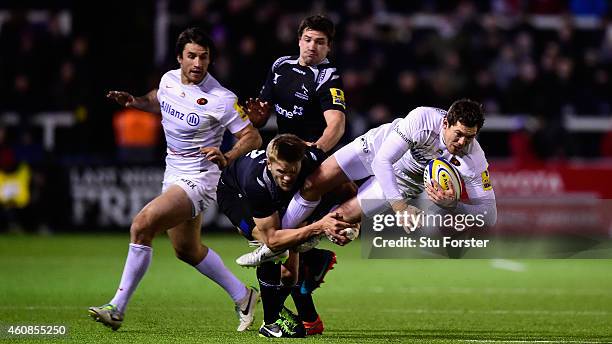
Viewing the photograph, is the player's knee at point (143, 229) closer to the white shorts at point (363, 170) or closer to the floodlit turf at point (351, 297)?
the floodlit turf at point (351, 297)

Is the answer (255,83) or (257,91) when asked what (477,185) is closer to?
(257,91)

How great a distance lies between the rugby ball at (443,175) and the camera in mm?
8820

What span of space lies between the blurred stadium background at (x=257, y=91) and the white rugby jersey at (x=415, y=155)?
20.8 feet

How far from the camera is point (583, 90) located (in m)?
20.5

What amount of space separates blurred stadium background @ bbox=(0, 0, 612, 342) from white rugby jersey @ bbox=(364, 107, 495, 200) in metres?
6.33

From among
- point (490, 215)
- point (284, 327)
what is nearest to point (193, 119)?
point (284, 327)

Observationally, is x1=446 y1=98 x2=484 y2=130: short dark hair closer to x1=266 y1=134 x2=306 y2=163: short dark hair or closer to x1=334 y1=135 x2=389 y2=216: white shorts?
x1=334 y1=135 x2=389 y2=216: white shorts

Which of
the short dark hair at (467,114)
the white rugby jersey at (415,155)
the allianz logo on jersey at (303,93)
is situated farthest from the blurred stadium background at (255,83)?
the short dark hair at (467,114)

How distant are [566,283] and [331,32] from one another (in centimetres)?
556

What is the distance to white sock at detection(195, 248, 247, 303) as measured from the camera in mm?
9852

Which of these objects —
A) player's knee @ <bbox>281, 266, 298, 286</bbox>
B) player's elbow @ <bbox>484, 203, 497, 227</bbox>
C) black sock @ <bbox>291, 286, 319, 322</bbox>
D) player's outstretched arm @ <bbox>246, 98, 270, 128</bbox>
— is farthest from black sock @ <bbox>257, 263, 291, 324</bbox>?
player's elbow @ <bbox>484, 203, 497, 227</bbox>

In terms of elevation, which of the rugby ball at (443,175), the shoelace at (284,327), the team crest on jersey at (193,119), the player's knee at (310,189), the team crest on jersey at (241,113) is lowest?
the shoelace at (284,327)

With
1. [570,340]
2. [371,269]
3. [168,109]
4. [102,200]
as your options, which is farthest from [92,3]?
[570,340]

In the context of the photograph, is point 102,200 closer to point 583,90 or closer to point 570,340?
point 583,90
